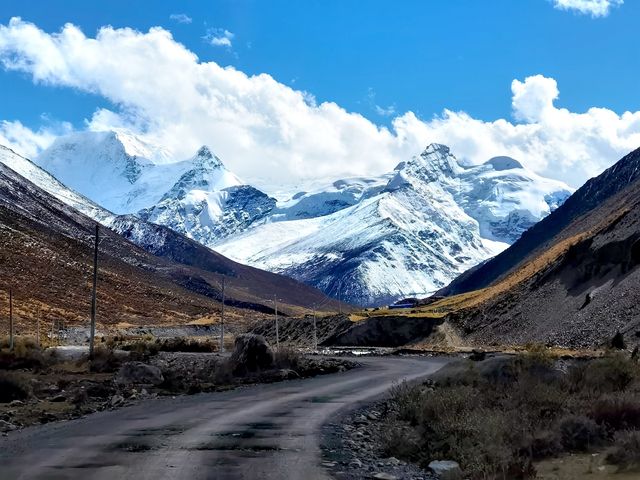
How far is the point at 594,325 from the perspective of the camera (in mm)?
53156

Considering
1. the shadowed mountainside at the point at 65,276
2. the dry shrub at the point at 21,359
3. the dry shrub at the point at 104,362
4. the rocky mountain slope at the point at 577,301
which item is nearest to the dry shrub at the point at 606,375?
the rocky mountain slope at the point at 577,301

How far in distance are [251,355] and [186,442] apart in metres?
22.6

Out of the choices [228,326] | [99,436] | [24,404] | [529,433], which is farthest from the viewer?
[228,326]

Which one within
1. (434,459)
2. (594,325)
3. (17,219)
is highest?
(17,219)

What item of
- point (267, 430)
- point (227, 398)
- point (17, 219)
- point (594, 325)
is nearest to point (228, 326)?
point (17, 219)

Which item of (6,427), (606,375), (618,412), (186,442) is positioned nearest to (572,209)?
(606,375)

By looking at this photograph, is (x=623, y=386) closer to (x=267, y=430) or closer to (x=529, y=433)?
(x=529, y=433)

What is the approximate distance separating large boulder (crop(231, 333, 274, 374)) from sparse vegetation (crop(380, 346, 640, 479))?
56.1ft

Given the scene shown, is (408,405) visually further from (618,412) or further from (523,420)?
(618,412)

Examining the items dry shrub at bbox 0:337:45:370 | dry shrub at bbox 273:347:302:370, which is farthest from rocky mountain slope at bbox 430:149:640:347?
dry shrub at bbox 0:337:45:370

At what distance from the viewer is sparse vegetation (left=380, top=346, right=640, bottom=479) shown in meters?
12.7

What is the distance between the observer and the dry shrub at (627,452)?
1195cm

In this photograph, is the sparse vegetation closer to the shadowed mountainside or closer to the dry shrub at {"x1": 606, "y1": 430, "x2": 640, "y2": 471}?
the dry shrub at {"x1": 606, "y1": 430, "x2": 640, "y2": 471}

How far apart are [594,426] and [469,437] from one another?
242 centimetres
